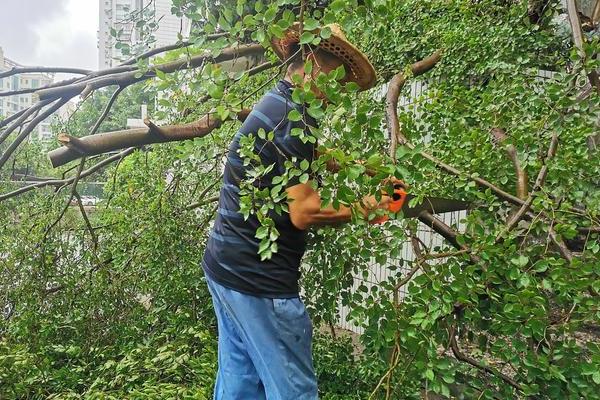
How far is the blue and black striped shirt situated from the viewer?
1619mm

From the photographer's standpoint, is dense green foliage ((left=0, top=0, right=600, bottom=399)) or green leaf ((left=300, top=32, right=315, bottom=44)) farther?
dense green foliage ((left=0, top=0, right=600, bottom=399))

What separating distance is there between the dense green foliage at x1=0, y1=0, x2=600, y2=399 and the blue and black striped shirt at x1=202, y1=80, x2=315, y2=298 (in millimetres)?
103

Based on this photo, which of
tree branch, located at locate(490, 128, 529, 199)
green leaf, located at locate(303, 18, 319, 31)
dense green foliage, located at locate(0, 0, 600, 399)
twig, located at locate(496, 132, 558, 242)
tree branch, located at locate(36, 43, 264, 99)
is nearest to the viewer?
green leaf, located at locate(303, 18, 319, 31)

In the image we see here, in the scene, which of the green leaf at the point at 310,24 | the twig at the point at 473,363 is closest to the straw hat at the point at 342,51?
the green leaf at the point at 310,24

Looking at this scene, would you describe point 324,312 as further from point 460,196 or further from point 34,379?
point 34,379

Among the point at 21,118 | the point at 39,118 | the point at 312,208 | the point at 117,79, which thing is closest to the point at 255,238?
the point at 312,208

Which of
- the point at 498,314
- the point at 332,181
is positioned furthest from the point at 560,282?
the point at 332,181

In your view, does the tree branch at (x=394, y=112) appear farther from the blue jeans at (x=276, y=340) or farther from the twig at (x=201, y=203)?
the twig at (x=201, y=203)

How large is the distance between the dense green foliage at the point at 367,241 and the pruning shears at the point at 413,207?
2.3 inches

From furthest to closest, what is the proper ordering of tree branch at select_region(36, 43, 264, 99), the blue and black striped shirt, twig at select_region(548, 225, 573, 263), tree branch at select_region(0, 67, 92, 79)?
tree branch at select_region(0, 67, 92, 79) < tree branch at select_region(36, 43, 264, 99) < twig at select_region(548, 225, 573, 263) < the blue and black striped shirt

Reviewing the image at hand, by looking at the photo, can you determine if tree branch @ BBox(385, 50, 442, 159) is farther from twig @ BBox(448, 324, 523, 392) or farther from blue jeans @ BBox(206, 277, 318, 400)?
twig @ BBox(448, 324, 523, 392)

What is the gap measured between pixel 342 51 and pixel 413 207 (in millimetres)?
605

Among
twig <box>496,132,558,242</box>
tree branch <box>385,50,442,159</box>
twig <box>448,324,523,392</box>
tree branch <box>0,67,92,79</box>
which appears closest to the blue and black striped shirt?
tree branch <box>385,50,442,159</box>

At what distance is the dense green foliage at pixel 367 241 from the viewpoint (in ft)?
4.91
